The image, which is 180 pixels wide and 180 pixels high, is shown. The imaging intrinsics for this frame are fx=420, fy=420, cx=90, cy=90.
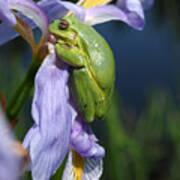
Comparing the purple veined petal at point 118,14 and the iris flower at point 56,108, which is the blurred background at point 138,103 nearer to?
the iris flower at point 56,108

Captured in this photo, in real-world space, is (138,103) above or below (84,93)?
below

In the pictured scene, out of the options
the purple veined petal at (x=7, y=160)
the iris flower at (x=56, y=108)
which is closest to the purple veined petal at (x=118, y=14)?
the iris flower at (x=56, y=108)

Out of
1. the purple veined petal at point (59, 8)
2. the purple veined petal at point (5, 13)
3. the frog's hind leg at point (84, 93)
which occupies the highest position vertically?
the purple veined petal at point (5, 13)

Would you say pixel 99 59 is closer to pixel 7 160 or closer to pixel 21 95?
pixel 21 95

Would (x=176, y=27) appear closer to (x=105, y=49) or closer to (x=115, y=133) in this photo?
(x=115, y=133)

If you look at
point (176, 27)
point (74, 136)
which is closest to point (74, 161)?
point (74, 136)

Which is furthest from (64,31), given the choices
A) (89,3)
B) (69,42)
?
(89,3)
